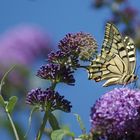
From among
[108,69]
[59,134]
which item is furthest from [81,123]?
[108,69]

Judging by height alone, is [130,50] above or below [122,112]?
above

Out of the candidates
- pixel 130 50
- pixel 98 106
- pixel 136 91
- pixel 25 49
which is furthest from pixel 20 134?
pixel 25 49

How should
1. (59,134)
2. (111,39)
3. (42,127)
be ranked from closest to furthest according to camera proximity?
(59,134), (42,127), (111,39)

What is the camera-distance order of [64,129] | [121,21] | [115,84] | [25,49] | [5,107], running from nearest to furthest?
[64,129], [5,107], [115,84], [25,49], [121,21]

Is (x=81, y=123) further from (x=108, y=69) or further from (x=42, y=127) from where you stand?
(x=108, y=69)

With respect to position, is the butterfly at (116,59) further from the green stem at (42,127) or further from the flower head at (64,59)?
the green stem at (42,127)

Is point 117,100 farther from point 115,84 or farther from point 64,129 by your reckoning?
point 115,84
